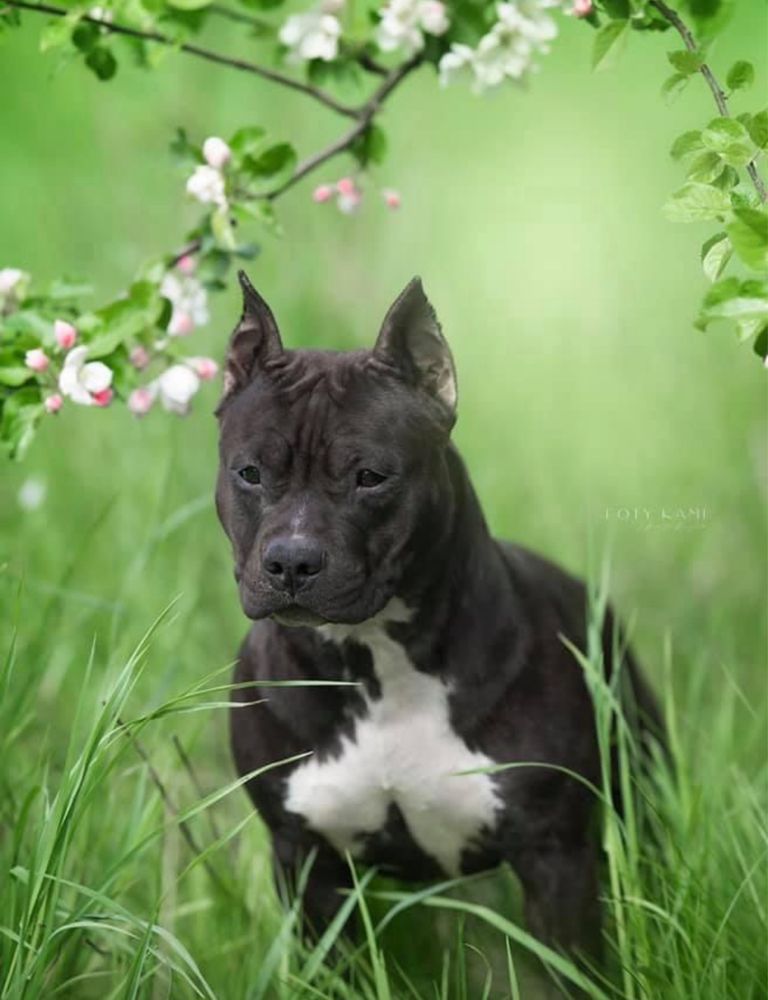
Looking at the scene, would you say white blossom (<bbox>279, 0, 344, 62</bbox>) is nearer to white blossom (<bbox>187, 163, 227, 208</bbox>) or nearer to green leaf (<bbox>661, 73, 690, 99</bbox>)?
white blossom (<bbox>187, 163, 227, 208</bbox>)

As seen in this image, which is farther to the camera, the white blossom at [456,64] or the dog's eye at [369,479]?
the white blossom at [456,64]

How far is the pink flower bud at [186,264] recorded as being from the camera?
3.46 meters

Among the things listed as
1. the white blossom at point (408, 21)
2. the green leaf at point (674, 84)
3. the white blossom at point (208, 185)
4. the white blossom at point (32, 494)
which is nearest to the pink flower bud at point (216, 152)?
the white blossom at point (208, 185)

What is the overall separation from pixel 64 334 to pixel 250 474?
0.54m

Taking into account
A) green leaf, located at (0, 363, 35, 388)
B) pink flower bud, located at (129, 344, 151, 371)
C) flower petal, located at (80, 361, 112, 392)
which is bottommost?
green leaf, located at (0, 363, 35, 388)

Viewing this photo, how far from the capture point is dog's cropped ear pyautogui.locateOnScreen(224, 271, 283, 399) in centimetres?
284

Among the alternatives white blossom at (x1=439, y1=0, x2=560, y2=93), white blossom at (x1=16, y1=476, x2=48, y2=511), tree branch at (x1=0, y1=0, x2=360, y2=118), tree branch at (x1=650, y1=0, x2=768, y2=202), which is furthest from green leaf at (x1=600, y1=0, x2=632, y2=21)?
white blossom at (x1=16, y1=476, x2=48, y2=511)

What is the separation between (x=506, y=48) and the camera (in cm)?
335

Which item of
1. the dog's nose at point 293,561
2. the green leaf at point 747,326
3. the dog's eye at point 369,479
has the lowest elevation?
the dog's nose at point 293,561

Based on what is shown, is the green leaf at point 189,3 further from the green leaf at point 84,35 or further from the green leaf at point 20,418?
the green leaf at point 20,418

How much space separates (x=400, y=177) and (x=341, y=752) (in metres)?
3.35

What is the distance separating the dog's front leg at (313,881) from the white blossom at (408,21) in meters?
1.55

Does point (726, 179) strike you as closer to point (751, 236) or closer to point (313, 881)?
point (751, 236)

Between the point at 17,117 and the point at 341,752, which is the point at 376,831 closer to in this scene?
the point at 341,752
